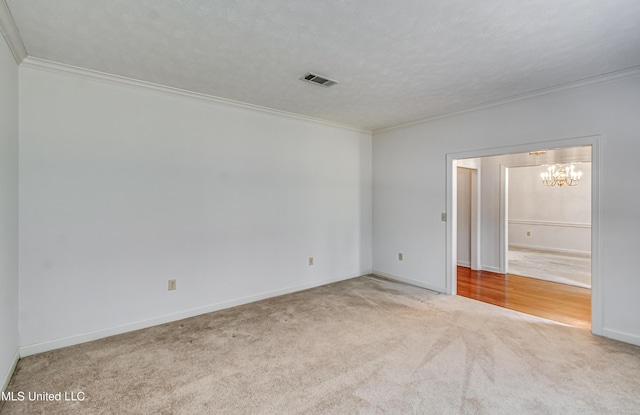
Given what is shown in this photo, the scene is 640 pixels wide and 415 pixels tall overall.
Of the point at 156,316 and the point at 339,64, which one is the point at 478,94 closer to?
the point at 339,64

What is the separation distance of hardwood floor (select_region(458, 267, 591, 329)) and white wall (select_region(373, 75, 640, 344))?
Result: 0.56 m

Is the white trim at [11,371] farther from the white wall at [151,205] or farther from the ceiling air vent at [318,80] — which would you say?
the ceiling air vent at [318,80]

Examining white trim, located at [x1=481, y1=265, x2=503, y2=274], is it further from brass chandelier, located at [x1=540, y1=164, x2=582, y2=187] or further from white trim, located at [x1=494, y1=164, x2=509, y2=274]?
brass chandelier, located at [x1=540, y1=164, x2=582, y2=187]

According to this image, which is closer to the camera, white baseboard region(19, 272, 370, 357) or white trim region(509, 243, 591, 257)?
white baseboard region(19, 272, 370, 357)

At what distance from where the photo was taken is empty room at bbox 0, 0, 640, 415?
206cm

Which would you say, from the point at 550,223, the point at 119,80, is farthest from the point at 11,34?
the point at 550,223

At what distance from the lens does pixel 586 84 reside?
3.04 metres

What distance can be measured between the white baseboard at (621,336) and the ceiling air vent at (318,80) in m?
3.69

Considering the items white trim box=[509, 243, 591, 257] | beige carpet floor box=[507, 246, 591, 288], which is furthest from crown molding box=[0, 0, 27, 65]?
white trim box=[509, 243, 591, 257]

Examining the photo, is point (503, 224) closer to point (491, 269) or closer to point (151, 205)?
point (491, 269)

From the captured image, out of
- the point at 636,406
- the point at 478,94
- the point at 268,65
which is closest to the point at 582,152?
the point at 478,94

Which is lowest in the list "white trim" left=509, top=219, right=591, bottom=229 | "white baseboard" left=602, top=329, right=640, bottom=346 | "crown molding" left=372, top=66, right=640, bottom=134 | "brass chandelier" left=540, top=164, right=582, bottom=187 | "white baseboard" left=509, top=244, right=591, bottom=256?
"white baseboard" left=602, top=329, right=640, bottom=346

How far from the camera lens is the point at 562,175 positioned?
7.14 metres

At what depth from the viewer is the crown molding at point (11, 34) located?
1.93 metres
